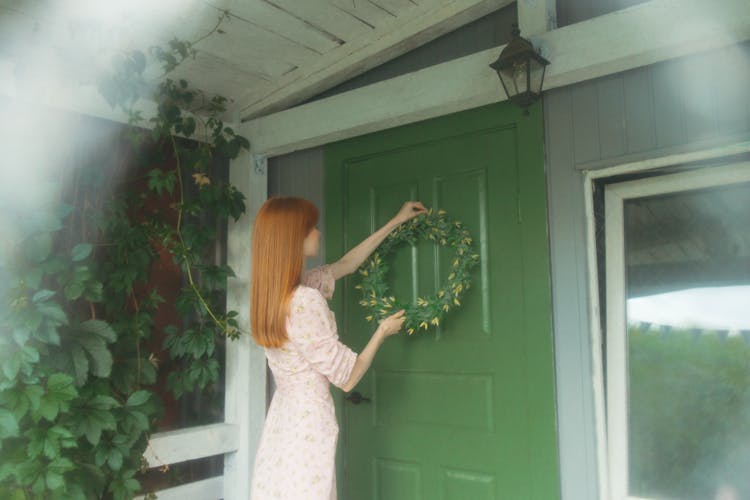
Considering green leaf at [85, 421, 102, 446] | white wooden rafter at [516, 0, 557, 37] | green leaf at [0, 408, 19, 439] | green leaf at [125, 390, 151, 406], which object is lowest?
green leaf at [85, 421, 102, 446]

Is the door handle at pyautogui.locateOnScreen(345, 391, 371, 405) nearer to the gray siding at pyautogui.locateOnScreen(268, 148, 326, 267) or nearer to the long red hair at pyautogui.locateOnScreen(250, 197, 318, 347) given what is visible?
the gray siding at pyautogui.locateOnScreen(268, 148, 326, 267)

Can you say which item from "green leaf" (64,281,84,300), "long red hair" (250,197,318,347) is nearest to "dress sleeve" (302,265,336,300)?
"long red hair" (250,197,318,347)

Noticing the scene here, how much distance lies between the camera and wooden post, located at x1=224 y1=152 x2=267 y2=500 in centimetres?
313

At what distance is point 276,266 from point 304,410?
19.3 inches

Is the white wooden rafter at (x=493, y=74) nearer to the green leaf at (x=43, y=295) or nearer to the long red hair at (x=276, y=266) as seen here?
the long red hair at (x=276, y=266)

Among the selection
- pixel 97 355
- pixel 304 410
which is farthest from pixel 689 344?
pixel 97 355

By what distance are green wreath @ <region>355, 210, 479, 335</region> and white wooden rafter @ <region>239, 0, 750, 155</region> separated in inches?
19.2

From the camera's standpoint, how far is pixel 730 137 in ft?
6.82

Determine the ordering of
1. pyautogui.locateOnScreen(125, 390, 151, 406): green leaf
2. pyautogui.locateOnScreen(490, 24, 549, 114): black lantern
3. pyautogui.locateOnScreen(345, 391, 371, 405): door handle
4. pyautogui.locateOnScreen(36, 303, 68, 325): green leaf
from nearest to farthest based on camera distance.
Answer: pyautogui.locateOnScreen(36, 303, 68, 325): green leaf, pyautogui.locateOnScreen(490, 24, 549, 114): black lantern, pyautogui.locateOnScreen(125, 390, 151, 406): green leaf, pyautogui.locateOnScreen(345, 391, 371, 405): door handle

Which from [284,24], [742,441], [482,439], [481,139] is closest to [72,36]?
[284,24]

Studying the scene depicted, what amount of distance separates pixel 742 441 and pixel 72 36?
9.19 feet

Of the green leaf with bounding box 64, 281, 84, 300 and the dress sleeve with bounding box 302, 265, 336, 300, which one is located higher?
the dress sleeve with bounding box 302, 265, 336, 300

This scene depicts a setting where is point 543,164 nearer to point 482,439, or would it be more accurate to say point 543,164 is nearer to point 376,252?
point 376,252

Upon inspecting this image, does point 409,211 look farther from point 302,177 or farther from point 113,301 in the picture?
point 113,301
